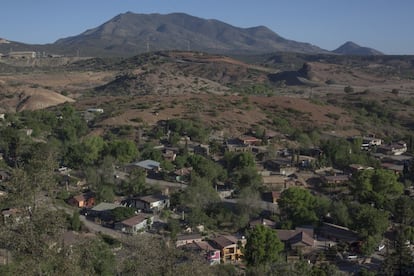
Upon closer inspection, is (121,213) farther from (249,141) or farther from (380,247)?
(249,141)

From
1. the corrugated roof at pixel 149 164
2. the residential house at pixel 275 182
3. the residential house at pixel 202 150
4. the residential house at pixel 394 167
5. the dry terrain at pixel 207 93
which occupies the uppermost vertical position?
the dry terrain at pixel 207 93

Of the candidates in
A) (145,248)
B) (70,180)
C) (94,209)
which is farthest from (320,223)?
(145,248)

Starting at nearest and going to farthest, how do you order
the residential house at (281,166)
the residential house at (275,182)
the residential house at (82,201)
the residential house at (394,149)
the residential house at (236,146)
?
the residential house at (82,201)
the residential house at (275,182)
the residential house at (281,166)
the residential house at (236,146)
the residential house at (394,149)

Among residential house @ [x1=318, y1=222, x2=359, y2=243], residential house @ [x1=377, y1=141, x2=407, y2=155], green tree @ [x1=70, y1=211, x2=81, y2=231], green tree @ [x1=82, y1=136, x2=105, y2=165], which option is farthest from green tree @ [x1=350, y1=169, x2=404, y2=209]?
green tree @ [x1=82, y1=136, x2=105, y2=165]

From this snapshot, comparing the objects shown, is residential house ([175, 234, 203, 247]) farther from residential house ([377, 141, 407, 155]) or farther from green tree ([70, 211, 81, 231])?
residential house ([377, 141, 407, 155])

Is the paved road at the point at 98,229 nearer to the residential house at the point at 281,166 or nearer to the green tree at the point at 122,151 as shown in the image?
the green tree at the point at 122,151

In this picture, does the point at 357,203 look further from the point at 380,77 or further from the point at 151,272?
the point at 380,77

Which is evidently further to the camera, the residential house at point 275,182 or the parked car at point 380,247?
the residential house at point 275,182

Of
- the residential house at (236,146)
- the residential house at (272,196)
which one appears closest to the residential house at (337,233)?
the residential house at (272,196)
